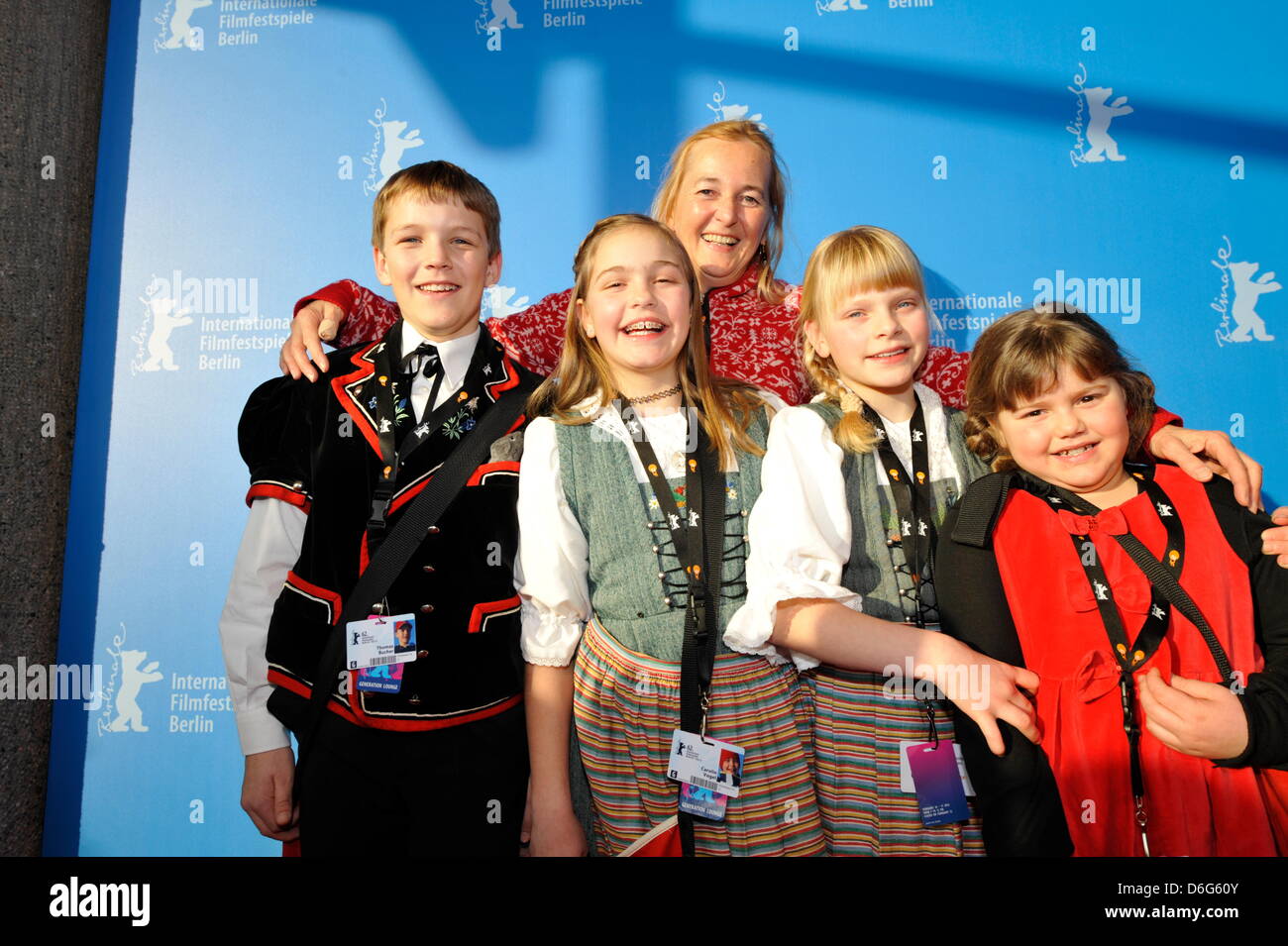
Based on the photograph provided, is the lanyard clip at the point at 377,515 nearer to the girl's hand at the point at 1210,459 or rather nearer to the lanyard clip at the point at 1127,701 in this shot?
the lanyard clip at the point at 1127,701

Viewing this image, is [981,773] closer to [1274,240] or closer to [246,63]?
[1274,240]

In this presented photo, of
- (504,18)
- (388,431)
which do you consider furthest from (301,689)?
(504,18)

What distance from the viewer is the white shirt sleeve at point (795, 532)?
5.77 feet

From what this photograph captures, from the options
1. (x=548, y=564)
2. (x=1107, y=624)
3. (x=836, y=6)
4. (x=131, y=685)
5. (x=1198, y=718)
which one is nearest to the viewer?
(x=1198, y=718)

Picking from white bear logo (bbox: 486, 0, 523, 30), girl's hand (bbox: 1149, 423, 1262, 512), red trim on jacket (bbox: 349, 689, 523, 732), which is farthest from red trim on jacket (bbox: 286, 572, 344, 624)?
white bear logo (bbox: 486, 0, 523, 30)

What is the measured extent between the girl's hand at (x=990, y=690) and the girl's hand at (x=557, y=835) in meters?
0.85

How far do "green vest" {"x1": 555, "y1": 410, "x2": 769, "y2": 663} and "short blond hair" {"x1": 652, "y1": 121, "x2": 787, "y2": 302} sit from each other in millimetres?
812

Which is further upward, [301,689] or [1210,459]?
[1210,459]

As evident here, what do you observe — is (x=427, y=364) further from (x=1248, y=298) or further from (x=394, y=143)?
(x=1248, y=298)

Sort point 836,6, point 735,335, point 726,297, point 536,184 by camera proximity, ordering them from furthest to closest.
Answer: point 536,184
point 836,6
point 726,297
point 735,335

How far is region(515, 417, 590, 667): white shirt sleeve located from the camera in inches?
73.5

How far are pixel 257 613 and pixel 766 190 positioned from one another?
1.80 metres

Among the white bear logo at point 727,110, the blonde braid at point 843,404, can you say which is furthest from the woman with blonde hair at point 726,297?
the white bear logo at point 727,110

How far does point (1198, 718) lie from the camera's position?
164 centimetres
